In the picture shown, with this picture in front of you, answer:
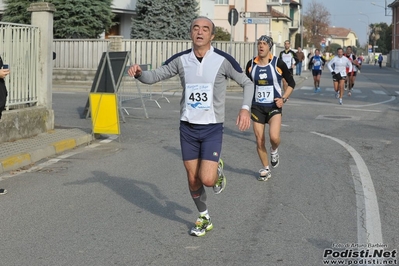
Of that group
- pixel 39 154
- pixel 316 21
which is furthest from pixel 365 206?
pixel 316 21

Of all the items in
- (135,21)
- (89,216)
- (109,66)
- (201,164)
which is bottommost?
(89,216)

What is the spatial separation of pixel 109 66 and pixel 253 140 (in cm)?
347

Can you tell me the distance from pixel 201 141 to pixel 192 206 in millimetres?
1438

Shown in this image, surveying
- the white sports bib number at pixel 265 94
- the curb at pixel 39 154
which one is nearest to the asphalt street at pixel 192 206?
the curb at pixel 39 154

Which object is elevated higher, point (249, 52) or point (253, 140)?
point (249, 52)

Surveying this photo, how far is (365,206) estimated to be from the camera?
25.8ft

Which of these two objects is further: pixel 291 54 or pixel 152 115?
pixel 291 54

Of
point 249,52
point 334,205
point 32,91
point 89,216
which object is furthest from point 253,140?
point 249,52

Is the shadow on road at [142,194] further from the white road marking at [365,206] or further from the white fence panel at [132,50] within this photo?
the white fence panel at [132,50]

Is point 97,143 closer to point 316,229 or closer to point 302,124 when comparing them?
point 302,124

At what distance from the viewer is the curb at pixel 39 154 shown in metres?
10.2

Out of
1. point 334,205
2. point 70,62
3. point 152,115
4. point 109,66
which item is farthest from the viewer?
point 70,62

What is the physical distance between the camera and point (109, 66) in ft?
48.4

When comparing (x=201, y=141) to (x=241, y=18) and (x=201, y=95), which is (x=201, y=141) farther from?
(x=241, y=18)
